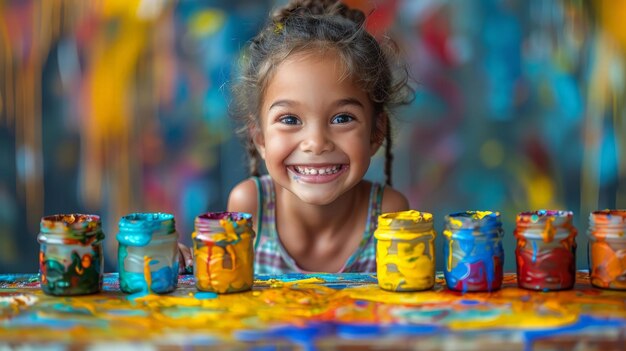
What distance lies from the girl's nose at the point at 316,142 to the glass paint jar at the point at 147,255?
423 mm

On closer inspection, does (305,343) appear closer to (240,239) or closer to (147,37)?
(240,239)

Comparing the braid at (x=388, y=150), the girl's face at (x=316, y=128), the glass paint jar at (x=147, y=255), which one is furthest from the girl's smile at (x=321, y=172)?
the glass paint jar at (x=147, y=255)

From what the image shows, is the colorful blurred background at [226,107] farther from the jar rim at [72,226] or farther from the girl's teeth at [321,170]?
the jar rim at [72,226]

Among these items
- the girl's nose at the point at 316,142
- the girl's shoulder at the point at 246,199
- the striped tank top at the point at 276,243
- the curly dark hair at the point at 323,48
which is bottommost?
the striped tank top at the point at 276,243

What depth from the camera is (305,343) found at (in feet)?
2.91

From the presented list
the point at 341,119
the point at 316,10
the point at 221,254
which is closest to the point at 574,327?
the point at 221,254

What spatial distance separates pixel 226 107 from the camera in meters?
2.49

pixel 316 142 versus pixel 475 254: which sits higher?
pixel 316 142

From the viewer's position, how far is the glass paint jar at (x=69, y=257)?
1069 millimetres

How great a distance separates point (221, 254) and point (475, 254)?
1.23ft

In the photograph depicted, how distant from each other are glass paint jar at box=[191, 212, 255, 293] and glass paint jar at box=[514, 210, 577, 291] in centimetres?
42

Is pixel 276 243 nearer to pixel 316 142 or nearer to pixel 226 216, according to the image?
pixel 316 142

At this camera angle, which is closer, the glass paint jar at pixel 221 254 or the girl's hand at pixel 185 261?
the glass paint jar at pixel 221 254

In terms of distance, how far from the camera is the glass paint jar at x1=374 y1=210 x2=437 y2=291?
3.58 feet
